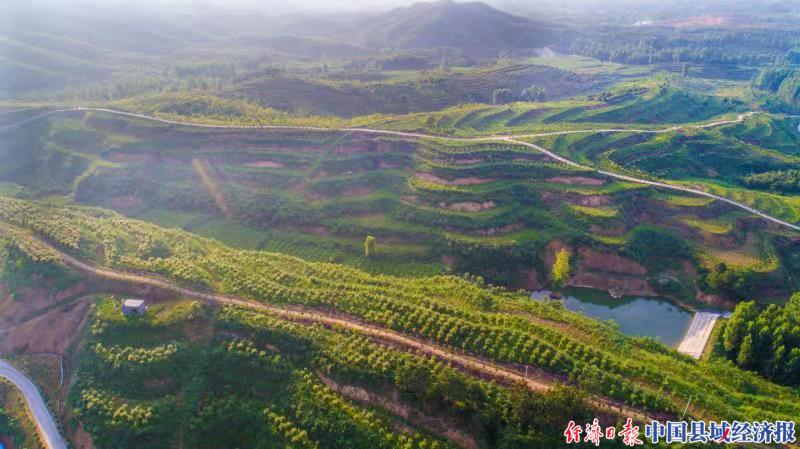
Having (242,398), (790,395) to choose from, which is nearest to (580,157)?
(790,395)

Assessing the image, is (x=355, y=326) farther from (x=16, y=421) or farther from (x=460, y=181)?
(x=460, y=181)

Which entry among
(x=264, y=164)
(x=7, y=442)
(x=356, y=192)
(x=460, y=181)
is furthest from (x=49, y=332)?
(x=460, y=181)

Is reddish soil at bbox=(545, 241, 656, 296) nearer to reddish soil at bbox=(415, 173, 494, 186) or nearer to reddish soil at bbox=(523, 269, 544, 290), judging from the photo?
reddish soil at bbox=(523, 269, 544, 290)

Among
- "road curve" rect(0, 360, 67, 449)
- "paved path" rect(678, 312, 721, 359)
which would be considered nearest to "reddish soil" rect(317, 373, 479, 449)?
"road curve" rect(0, 360, 67, 449)

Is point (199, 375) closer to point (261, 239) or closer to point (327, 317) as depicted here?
point (327, 317)

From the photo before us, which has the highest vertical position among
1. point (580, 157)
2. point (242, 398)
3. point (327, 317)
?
point (580, 157)
